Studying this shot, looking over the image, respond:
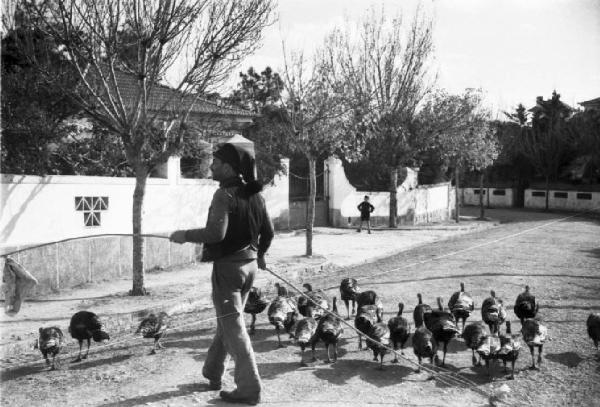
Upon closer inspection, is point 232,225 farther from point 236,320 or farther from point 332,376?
point 332,376

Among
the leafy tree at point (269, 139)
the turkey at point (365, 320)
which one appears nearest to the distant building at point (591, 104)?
the leafy tree at point (269, 139)

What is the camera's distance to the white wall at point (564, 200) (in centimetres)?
3503

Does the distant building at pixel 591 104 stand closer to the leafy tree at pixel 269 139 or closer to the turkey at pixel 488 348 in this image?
the leafy tree at pixel 269 139

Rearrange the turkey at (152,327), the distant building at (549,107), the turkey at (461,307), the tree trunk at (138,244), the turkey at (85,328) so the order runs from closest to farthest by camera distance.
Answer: the turkey at (85,328) → the turkey at (152,327) → the turkey at (461,307) → the tree trunk at (138,244) → the distant building at (549,107)

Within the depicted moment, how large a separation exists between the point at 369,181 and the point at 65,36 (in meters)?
20.1

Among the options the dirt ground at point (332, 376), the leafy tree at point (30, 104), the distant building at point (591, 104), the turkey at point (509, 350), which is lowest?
the dirt ground at point (332, 376)

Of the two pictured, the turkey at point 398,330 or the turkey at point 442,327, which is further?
the turkey at point 398,330

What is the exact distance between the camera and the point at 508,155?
38.5 metres

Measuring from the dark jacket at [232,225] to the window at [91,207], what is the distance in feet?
21.1

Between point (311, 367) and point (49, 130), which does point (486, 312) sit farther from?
point (49, 130)

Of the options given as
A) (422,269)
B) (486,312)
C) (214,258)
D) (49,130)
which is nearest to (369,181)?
→ (422,269)

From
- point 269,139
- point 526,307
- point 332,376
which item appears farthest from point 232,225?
point 269,139

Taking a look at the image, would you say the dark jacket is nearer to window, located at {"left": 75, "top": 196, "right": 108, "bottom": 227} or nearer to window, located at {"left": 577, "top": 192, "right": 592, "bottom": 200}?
window, located at {"left": 75, "top": 196, "right": 108, "bottom": 227}

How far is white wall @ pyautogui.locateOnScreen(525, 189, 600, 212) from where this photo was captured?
1379 inches
